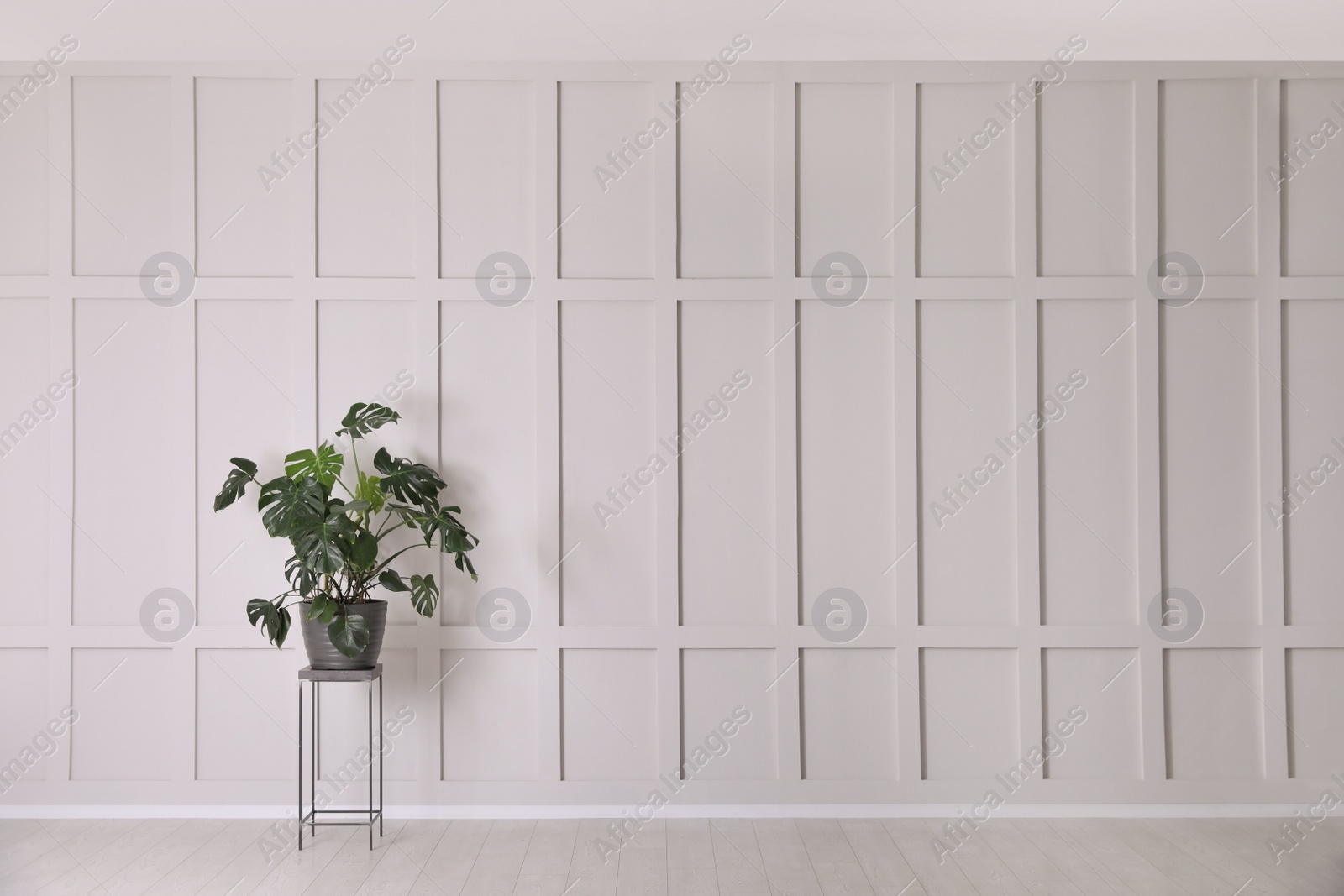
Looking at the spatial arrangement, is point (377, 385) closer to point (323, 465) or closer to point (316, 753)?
point (323, 465)

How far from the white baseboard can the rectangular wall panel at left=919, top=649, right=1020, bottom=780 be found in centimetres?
17

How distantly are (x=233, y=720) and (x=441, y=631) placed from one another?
35.2 inches

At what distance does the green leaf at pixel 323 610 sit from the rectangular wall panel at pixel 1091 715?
8.90 ft

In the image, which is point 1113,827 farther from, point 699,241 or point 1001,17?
point 1001,17

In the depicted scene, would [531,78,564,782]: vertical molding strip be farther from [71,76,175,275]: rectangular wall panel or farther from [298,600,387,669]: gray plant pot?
[71,76,175,275]: rectangular wall panel

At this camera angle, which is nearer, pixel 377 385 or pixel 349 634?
pixel 349 634

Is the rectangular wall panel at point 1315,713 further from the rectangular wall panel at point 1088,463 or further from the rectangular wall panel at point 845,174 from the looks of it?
the rectangular wall panel at point 845,174

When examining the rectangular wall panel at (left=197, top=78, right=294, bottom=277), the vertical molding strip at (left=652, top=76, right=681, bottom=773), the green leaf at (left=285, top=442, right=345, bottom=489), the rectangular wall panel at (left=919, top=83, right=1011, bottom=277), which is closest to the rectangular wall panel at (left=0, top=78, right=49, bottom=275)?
the rectangular wall panel at (left=197, top=78, right=294, bottom=277)

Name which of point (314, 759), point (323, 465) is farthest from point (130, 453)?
point (314, 759)

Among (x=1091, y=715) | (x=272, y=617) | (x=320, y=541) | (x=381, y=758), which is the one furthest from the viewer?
(x=1091, y=715)

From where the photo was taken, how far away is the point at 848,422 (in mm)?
3465

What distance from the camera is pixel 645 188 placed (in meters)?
3.47

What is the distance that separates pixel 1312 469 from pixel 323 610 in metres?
3.85

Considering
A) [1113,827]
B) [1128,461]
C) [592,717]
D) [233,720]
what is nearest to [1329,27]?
[1128,461]
